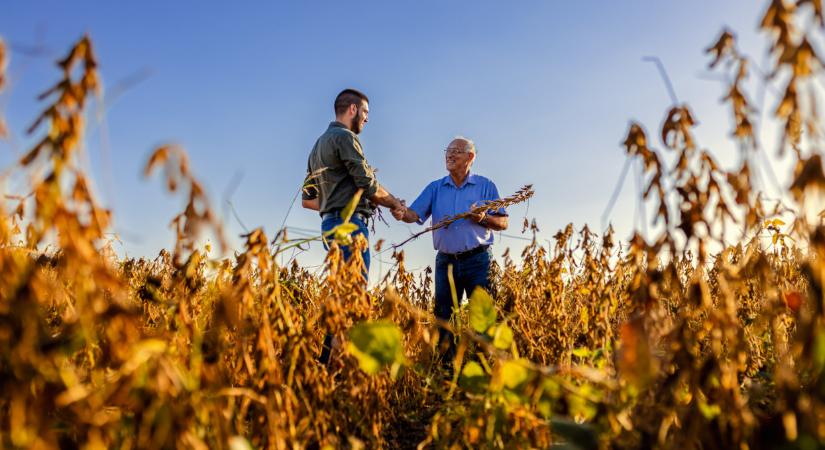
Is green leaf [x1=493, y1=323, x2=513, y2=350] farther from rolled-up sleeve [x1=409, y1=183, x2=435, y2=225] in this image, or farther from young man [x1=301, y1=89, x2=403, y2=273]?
rolled-up sleeve [x1=409, y1=183, x2=435, y2=225]

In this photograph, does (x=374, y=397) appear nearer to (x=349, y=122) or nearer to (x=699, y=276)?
(x=699, y=276)

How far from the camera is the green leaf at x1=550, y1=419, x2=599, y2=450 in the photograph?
4.58ft

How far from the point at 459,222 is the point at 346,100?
5.02 ft

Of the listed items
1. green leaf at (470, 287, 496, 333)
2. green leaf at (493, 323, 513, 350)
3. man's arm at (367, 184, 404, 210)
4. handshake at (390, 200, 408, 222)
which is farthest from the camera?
handshake at (390, 200, 408, 222)

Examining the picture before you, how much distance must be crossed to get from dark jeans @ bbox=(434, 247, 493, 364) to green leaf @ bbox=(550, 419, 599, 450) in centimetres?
354

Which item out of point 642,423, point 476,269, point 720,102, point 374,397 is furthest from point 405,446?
point 476,269

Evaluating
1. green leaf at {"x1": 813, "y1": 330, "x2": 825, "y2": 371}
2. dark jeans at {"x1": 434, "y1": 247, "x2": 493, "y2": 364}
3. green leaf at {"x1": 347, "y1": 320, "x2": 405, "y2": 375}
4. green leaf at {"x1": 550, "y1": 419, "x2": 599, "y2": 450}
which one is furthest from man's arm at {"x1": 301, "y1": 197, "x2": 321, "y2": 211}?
green leaf at {"x1": 813, "y1": 330, "x2": 825, "y2": 371}

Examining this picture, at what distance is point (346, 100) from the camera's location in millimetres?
4695

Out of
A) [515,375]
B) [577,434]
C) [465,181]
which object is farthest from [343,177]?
[577,434]

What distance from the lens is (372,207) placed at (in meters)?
4.55

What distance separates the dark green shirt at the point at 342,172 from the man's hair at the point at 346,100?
29 centimetres

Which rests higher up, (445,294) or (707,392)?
(445,294)

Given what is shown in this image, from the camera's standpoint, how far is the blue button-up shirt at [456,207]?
5.17 metres

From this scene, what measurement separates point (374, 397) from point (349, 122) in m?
2.99
